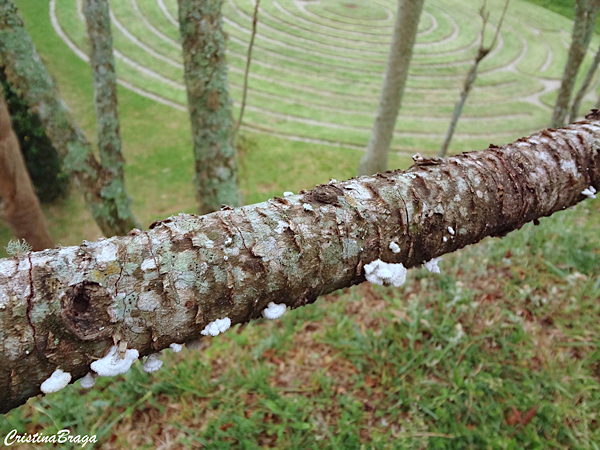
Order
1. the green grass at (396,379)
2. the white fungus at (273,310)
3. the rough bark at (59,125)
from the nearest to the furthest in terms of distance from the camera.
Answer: the white fungus at (273,310) → the green grass at (396,379) → the rough bark at (59,125)

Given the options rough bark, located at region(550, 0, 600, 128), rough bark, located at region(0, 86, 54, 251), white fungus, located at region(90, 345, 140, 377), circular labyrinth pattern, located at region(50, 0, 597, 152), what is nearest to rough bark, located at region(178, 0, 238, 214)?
rough bark, located at region(0, 86, 54, 251)

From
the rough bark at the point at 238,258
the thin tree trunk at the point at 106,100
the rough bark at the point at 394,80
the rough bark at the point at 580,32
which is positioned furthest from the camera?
the rough bark at the point at 394,80

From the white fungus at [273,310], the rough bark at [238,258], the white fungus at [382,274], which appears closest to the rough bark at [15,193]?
the rough bark at [238,258]

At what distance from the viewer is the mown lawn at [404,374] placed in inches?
105

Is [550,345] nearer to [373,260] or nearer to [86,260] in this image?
[373,260]

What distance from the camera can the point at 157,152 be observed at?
39.2ft

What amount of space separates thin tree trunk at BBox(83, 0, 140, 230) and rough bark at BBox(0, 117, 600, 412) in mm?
5517

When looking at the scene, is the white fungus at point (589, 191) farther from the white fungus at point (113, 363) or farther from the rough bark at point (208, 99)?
the rough bark at point (208, 99)

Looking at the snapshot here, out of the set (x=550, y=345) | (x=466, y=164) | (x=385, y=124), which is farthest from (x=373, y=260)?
(x=385, y=124)

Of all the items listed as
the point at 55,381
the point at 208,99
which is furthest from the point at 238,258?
the point at 208,99

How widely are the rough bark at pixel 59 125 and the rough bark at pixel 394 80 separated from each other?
251 inches

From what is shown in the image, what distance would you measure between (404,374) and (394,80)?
772 cm

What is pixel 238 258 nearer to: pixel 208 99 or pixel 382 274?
pixel 382 274

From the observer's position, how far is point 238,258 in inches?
49.1
